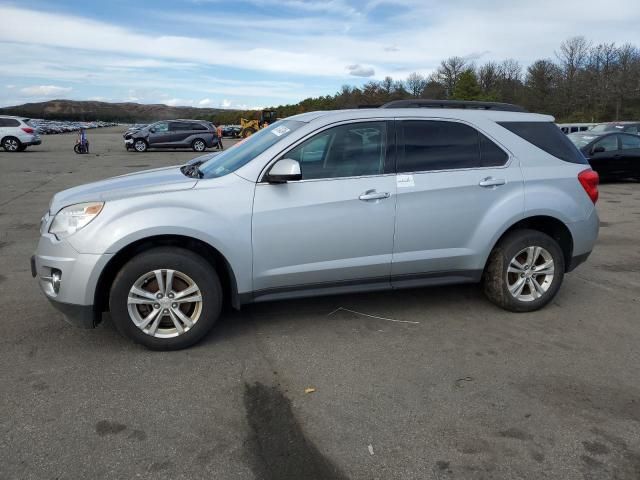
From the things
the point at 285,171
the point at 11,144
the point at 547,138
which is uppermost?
the point at 547,138

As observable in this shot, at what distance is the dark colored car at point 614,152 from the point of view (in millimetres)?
14133

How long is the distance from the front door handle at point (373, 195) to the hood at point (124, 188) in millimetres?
1288

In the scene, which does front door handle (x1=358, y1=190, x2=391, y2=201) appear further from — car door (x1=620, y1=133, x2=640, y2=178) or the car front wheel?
the car front wheel

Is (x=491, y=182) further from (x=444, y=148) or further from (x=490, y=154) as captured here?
(x=444, y=148)

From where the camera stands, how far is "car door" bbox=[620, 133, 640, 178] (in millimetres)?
14273

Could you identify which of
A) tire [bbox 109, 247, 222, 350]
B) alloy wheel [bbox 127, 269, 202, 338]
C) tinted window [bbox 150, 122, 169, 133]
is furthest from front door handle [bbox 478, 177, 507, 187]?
tinted window [bbox 150, 122, 169, 133]

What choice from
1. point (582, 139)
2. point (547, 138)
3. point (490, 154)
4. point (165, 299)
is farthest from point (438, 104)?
point (582, 139)

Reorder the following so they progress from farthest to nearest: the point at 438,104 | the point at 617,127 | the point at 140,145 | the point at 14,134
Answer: the point at 140,145
the point at 14,134
the point at 617,127
the point at 438,104

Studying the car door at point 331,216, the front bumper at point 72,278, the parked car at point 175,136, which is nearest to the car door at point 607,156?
the car door at point 331,216

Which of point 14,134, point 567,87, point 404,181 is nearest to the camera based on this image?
point 404,181

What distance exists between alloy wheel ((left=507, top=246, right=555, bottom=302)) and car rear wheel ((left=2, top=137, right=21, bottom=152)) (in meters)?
29.2

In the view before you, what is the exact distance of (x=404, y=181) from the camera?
4.30 metres

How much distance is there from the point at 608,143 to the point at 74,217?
46.6 ft

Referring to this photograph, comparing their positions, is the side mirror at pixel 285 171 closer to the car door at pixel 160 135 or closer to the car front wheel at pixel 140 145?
the car door at pixel 160 135
